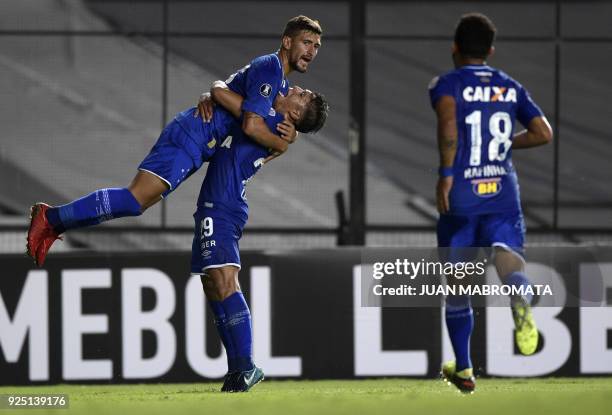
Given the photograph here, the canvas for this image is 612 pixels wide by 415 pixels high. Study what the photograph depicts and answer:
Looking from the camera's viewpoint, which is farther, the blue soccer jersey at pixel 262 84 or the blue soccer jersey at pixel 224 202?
the blue soccer jersey at pixel 224 202

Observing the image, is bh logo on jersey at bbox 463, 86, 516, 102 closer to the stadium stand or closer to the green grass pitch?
the green grass pitch

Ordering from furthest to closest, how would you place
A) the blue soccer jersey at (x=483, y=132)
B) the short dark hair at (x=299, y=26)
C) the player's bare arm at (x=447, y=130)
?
the short dark hair at (x=299, y=26) < the blue soccer jersey at (x=483, y=132) < the player's bare arm at (x=447, y=130)

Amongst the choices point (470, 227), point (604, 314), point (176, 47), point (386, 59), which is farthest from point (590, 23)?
point (470, 227)

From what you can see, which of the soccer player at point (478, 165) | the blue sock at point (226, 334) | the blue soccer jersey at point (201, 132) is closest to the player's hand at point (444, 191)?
the soccer player at point (478, 165)

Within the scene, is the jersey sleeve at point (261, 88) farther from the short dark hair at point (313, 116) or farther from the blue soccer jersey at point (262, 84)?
the short dark hair at point (313, 116)

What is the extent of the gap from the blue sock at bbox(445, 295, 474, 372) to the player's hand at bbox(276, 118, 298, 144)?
1383 millimetres

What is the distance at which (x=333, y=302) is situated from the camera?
12.4 metres

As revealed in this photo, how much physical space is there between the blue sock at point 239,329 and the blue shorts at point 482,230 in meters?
1.33

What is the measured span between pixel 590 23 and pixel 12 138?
1167cm

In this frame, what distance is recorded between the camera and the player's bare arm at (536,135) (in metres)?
8.75

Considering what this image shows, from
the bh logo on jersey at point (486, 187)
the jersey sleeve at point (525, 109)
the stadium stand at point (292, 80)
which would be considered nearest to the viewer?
the bh logo on jersey at point (486, 187)

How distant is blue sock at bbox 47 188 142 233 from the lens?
9062mm

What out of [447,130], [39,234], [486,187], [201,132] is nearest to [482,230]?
[486,187]

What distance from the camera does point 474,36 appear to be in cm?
860
